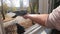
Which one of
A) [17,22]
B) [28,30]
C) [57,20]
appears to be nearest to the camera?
[57,20]

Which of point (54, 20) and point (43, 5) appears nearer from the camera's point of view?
point (54, 20)

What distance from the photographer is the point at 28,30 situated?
116 cm

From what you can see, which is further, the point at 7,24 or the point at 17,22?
the point at 17,22

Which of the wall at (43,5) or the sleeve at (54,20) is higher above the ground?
the wall at (43,5)

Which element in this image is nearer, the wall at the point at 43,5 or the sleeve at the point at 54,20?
the sleeve at the point at 54,20

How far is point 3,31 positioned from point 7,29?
0.24 feet

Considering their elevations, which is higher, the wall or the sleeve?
the wall

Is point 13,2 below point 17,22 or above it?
above

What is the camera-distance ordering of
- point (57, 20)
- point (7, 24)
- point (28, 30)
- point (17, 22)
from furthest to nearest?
point (28, 30), point (17, 22), point (7, 24), point (57, 20)

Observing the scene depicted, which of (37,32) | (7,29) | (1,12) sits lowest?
(37,32)

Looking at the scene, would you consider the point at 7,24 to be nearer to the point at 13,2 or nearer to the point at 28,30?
the point at 13,2

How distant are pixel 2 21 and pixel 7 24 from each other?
0.28ft

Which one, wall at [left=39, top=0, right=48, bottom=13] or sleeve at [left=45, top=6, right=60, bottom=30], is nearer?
sleeve at [left=45, top=6, right=60, bottom=30]

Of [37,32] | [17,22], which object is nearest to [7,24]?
[17,22]
